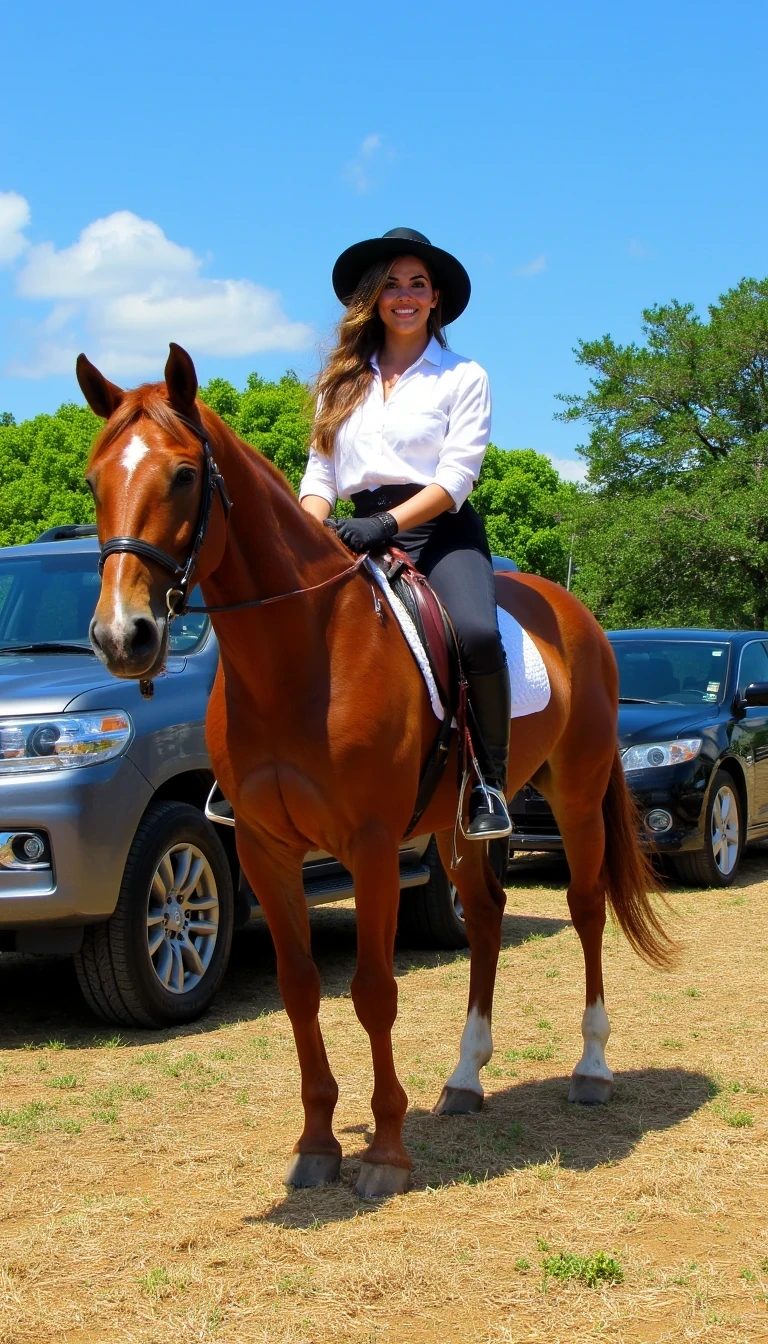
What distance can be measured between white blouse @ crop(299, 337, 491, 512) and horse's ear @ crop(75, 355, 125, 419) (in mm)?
1236

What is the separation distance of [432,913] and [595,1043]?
9.84 ft

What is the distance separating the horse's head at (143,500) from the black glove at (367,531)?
79cm

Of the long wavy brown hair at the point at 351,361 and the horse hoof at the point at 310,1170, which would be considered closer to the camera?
the horse hoof at the point at 310,1170

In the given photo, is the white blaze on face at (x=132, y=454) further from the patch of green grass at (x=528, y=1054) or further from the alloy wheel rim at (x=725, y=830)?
the alloy wheel rim at (x=725, y=830)

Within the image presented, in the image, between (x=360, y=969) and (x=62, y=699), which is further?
(x=62, y=699)

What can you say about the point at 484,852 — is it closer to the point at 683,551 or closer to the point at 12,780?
the point at 12,780

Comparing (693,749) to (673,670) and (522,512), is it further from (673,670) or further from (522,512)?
(522,512)

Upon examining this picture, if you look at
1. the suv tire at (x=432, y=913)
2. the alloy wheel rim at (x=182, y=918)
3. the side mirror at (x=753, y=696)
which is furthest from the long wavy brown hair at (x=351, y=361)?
the side mirror at (x=753, y=696)

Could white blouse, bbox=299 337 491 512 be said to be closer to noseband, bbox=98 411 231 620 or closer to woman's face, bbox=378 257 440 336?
woman's face, bbox=378 257 440 336

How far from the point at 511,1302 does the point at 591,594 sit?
3340cm

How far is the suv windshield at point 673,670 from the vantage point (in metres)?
11.7

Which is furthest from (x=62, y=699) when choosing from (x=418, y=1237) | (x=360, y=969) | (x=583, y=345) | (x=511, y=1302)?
(x=583, y=345)

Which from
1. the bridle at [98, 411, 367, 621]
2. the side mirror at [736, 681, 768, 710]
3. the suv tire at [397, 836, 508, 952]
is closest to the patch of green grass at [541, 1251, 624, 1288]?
the bridle at [98, 411, 367, 621]

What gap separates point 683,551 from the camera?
1359 inches
